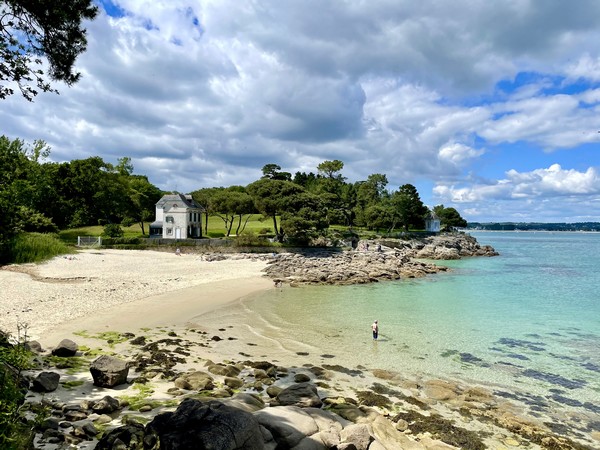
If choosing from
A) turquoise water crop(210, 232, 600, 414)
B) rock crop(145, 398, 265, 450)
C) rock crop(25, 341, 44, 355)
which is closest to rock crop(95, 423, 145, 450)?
rock crop(145, 398, 265, 450)

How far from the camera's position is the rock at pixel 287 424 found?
24.6 feet

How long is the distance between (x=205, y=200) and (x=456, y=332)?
206 feet

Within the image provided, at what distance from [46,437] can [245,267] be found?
3542cm

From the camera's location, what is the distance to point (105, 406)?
8625 mm

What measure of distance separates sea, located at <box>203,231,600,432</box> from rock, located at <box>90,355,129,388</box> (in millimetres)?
6147

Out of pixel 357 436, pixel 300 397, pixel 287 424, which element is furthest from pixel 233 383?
pixel 357 436

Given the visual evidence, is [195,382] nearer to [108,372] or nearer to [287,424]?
[108,372]

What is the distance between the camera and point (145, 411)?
8906 millimetres

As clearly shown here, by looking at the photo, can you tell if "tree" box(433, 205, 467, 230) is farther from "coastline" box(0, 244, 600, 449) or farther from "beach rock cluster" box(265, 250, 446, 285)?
"coastline" box(0, 244, 600, 449)

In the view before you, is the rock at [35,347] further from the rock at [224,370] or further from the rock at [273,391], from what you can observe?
the rock at [273,391]

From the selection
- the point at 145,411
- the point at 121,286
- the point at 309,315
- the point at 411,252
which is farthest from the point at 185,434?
the point at 411,252

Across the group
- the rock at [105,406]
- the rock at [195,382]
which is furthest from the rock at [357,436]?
the rock at [105,406]

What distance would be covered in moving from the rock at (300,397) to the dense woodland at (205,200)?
3209 centimetres

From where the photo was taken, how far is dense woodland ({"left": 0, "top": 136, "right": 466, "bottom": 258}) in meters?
52.7
